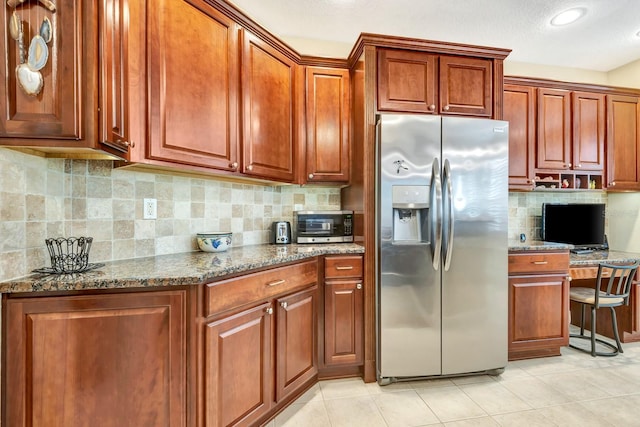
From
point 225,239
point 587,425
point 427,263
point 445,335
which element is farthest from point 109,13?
point 587,425

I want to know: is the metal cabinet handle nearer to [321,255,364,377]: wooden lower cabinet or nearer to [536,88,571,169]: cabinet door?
[321,255,364,377]: wooden lower cabinet

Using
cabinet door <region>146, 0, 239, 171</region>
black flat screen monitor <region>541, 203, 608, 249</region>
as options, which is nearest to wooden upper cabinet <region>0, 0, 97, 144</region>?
cabinet door <region>146, 0, 239, 171</region>

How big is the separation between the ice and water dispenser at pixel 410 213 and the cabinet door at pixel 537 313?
0.93 m

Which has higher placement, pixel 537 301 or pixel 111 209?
pixel 111 209

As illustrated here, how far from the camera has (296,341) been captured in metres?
1.91

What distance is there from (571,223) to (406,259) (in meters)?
2.16

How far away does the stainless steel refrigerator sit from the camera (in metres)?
2.07

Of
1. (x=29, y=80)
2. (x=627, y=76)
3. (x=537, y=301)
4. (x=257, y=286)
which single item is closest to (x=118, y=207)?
(x=29, y=80)

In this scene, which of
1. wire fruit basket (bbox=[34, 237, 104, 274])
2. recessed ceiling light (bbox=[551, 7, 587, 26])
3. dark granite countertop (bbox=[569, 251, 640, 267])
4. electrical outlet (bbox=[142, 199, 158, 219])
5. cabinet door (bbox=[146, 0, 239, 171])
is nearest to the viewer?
wire fruit basket (bbox=[34, 237, 104, 274])

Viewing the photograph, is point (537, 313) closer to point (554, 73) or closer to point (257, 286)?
point (257, 286)

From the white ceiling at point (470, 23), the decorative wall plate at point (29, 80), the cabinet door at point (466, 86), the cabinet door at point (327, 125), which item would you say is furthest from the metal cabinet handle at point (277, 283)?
the white ceiling at point (470, 23)

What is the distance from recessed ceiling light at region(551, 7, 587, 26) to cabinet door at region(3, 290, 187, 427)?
10.7 ft

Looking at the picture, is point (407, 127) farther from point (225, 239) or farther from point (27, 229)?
point (27, 229)

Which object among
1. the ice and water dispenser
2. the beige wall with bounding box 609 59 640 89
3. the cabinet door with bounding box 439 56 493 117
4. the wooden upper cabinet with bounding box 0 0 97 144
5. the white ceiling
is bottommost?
the ice and water dispenser
